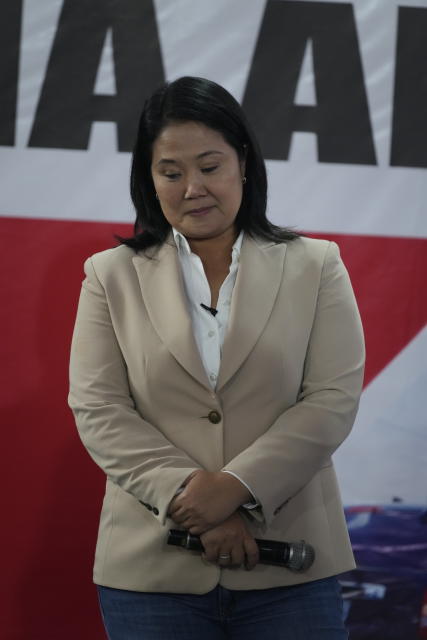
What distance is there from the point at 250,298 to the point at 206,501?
402mm

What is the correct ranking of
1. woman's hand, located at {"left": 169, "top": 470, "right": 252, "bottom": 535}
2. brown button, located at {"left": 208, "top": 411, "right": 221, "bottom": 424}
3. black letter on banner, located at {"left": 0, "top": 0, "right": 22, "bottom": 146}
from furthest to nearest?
black letter on banner, located at {"left": 0, "top": 0, "right": 22, "bottom": 146} → brown button, located at {"left": 208, "top": 411, "right": 221, "bottom": 424} → woman's hand, located at {"left": 169, "top": 470, "right": 252, "bottom": 535}

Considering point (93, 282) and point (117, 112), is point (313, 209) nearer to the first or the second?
point (117, 112)

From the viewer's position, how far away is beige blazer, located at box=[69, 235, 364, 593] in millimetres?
1674

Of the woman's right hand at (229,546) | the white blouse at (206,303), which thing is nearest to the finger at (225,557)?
the woman's right hand at (229,546)

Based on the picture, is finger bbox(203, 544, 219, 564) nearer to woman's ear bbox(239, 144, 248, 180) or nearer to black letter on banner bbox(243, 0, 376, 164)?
woman's ear bbox(239, 144, 248, 180)

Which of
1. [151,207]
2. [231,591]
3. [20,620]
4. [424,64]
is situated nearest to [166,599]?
[231,591]

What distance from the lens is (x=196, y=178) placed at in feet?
5.83

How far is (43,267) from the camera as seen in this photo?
2840 mm

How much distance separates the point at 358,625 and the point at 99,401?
1.49 m

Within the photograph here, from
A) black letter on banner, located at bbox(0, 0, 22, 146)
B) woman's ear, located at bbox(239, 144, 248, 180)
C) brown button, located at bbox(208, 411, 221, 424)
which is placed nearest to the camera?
brown button, located at bbox(208, 411, 221, 424)

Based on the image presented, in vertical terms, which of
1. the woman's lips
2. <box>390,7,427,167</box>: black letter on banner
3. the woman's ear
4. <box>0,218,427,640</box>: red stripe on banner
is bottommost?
<box>0,218,427,640</box>: red stripe on banner

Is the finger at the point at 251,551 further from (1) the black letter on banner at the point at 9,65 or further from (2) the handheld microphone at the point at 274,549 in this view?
(1) the black letter on banner at the point at 9,65

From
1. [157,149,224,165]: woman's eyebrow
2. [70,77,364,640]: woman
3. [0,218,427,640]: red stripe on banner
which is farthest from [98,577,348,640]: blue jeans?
[0,218,427,640]: red stripe on banner

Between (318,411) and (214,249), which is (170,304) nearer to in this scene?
(214,249)
